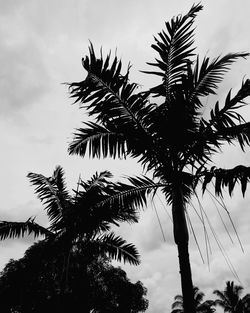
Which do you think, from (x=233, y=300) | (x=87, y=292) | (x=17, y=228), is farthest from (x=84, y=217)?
(x=233, y=300)

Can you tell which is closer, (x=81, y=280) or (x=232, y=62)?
(x=232, y=62)

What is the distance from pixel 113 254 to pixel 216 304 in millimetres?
36840

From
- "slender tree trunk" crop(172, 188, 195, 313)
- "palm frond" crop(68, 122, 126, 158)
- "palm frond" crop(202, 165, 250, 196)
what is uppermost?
"palm frond" crop(68, 122, 126, 158)

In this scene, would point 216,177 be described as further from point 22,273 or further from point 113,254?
point 22,273

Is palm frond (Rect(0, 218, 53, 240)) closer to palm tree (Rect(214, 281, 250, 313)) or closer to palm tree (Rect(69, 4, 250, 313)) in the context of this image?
palm tree (Rect(69, 4, 250, 313))

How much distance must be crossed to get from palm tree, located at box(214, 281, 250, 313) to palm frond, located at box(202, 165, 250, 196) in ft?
136

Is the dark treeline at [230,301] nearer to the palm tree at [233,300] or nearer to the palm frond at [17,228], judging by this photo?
the palm tree at [233,300]

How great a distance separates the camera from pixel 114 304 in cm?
2419

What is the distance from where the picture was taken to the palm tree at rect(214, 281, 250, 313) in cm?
4167

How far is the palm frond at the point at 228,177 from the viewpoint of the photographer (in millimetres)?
4809

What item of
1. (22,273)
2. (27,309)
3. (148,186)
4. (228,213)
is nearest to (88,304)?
(27,309)

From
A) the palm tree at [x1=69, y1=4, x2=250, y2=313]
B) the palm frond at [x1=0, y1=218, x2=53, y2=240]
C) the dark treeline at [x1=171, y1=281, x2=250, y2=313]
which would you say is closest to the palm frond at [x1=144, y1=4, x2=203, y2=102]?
the palm tree at [x1=69, y1=4, x2=250, y2=313]

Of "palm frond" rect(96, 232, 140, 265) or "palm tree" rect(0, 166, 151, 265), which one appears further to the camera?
"palm frond" rect(96, 232, 140, 265)

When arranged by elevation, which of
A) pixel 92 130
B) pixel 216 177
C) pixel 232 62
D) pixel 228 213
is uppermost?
pixel 232 62
